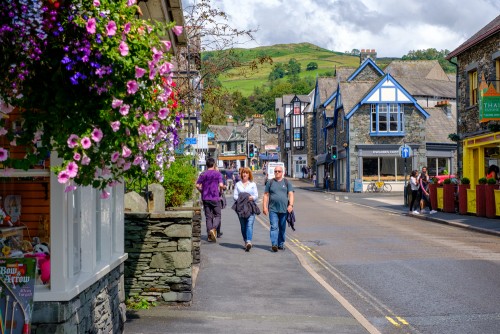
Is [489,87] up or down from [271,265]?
up

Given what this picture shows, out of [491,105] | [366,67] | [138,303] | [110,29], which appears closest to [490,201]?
[491,105]

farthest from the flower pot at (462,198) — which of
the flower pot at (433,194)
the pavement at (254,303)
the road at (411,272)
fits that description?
the pavement at (254,303)

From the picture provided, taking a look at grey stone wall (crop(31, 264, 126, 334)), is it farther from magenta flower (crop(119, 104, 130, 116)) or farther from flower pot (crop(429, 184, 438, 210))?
flower pot (crop(429, 184, 438, 210))

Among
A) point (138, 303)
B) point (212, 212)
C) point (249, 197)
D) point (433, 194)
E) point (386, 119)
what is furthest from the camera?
point (386, 119)

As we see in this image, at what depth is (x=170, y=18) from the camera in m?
9.88

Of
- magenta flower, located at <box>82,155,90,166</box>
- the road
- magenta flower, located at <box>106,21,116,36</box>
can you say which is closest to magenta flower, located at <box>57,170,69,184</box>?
magenta flower, located at <box>82,155,90,166</box>

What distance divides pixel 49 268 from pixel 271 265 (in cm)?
850

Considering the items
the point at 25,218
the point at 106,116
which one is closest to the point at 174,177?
the point at 25,218

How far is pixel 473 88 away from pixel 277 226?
1845 cm

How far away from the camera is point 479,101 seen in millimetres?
27578

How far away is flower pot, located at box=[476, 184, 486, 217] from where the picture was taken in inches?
998

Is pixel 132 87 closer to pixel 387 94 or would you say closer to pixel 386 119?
pixel 387 94

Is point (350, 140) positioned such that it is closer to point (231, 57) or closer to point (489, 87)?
point (489, 87)

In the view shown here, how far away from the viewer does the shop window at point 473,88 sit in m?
30.2
